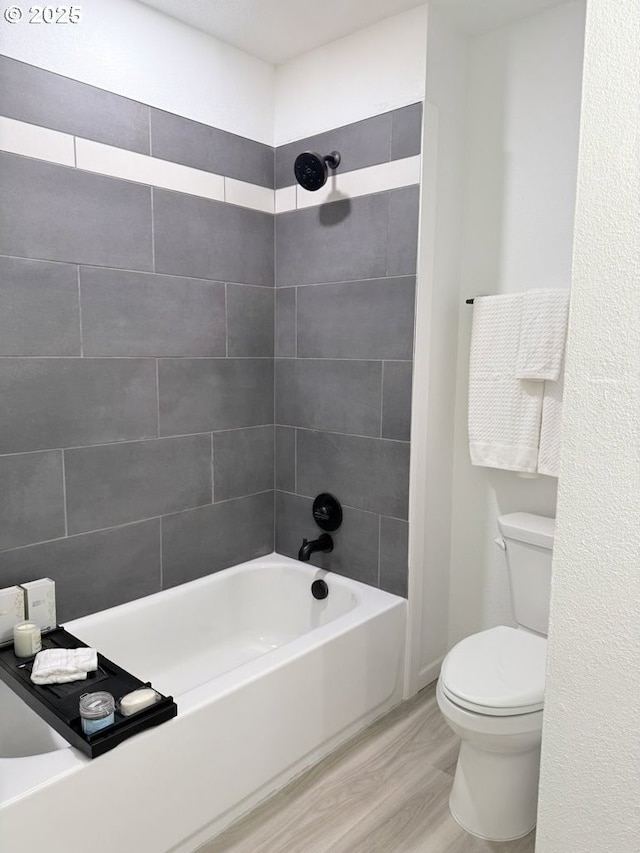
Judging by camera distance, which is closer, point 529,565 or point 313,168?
point 529,565

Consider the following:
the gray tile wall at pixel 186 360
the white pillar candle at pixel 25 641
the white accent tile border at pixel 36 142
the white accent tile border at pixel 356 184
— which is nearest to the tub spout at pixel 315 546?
the gray tile wall at pixel 186 360

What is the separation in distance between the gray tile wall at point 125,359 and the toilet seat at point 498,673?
1190 millimetres

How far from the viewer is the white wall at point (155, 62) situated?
197cm

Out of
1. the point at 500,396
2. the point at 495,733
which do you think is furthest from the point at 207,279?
the point at 495,733

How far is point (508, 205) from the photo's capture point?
237 centimetres

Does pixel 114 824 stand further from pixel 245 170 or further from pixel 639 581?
pixel 245 170

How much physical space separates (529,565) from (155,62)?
7.47 ft

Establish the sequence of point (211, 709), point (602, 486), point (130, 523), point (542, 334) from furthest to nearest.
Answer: point (130, 523) < point (542, 334) < point (211, 709) < point (602, 486)

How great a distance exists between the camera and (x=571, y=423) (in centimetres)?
118

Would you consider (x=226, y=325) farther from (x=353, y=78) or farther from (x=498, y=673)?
(x=498, y=673)

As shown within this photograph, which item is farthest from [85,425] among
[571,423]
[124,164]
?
[571,423]

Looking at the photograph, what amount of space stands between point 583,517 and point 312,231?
1.86 m

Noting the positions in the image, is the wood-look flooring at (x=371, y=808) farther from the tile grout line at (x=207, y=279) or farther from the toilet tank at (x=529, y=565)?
the tile grout line at (x=207, y=279)

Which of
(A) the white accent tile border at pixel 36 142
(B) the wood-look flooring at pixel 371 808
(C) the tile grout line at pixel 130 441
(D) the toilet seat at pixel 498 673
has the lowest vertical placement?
(B) the wood-look flooring at pixel 371 808
